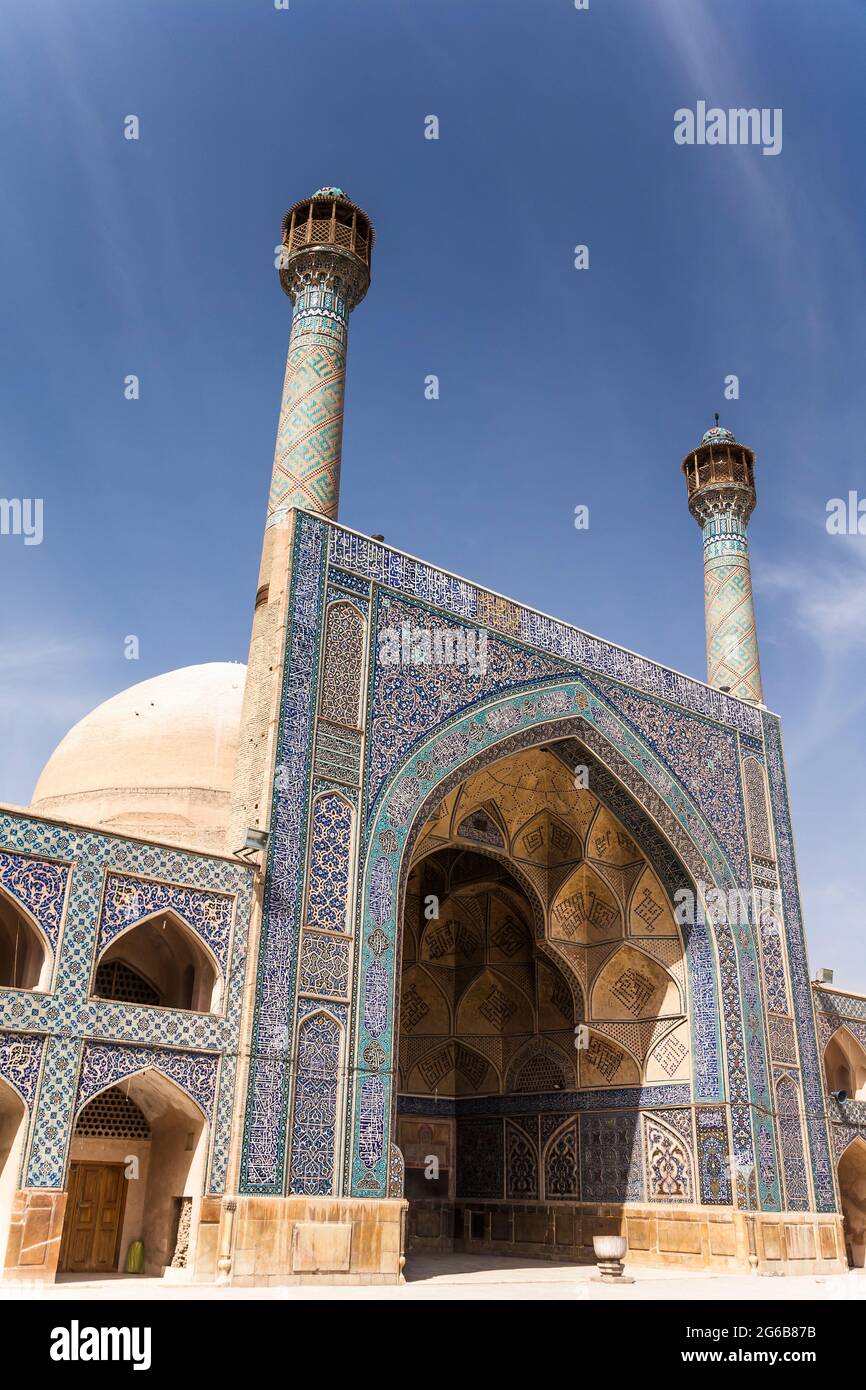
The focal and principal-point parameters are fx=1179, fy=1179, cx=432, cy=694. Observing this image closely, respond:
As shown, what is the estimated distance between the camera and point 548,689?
37.7 feet

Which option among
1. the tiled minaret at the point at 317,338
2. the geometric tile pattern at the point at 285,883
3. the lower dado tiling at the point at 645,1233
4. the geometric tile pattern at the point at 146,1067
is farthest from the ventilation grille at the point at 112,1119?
the lower dado tiling at the point at 645,1233

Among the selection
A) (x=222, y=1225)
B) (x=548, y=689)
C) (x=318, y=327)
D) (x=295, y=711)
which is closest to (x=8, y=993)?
(x=222, y=1225)

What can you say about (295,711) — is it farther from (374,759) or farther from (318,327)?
(318,327)

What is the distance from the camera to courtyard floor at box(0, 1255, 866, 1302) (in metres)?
7.11

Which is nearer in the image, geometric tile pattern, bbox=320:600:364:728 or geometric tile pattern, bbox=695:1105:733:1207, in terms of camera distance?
geometric tile pattern, bbox=320:600:364:728

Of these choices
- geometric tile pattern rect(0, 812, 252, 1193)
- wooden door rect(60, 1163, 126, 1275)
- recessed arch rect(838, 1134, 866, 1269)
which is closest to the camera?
geometric tile pattern rect(0, 812, 252, 1193)

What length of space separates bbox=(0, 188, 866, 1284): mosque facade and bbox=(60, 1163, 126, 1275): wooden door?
0.03 m

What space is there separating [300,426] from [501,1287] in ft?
24.9

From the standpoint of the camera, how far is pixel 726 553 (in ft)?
49.8

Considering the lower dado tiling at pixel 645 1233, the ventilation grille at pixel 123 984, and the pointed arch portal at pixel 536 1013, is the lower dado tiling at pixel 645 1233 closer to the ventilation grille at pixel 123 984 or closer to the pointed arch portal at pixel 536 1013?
the pointed arch portal at pixel 536 1013

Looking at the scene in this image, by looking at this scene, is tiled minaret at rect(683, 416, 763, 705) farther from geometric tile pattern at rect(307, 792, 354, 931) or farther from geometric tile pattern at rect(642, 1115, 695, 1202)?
geometric tile pattern at rect(307, 792, 354, 931)

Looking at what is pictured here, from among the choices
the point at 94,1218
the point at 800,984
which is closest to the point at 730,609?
the point at 800,984

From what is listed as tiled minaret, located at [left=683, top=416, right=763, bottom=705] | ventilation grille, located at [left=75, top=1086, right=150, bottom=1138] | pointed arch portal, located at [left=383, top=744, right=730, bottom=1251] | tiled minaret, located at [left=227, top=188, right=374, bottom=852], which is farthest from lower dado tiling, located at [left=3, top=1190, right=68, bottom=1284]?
tiled minaret, located at [left=683, top=416, right=763, bottom=705]

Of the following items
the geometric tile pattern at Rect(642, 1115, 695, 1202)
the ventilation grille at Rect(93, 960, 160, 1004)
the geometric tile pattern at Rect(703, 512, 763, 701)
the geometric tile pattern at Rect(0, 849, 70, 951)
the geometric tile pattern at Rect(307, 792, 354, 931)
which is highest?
the geometric tile pattern at Rect(703, 512, 763, 701)
